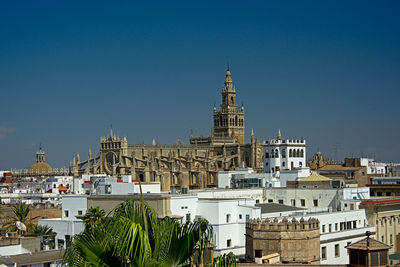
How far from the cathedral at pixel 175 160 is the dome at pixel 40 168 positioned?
1082cm

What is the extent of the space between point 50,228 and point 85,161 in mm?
70466

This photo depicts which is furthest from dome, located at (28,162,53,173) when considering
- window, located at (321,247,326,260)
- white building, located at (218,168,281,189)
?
window, located at (321,247,326,260)

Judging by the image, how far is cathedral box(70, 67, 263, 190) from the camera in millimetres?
109688

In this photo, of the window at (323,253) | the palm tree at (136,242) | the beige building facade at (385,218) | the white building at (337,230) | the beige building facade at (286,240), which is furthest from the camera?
the beige building facade at (385,218)

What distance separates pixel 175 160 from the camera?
120 metres

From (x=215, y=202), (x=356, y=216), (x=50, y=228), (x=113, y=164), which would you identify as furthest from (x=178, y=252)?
(x=113, y=164)

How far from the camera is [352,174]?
274 feet

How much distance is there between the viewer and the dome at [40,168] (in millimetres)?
122938

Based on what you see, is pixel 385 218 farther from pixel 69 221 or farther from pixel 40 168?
pixel 40 168

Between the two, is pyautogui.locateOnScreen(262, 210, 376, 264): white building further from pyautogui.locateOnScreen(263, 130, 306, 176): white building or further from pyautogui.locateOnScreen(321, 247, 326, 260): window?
pyautogui.locateOnScreen(263, 130, 306, 176): white building

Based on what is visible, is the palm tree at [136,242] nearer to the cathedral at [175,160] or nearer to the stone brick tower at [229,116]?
the cathedral at [175,160]

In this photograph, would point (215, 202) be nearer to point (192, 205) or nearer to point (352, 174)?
point (192, 205)

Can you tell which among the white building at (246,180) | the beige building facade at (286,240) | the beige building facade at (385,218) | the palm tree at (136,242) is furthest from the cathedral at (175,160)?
the palm tree at (136,242)

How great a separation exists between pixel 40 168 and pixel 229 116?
41.1 meters
